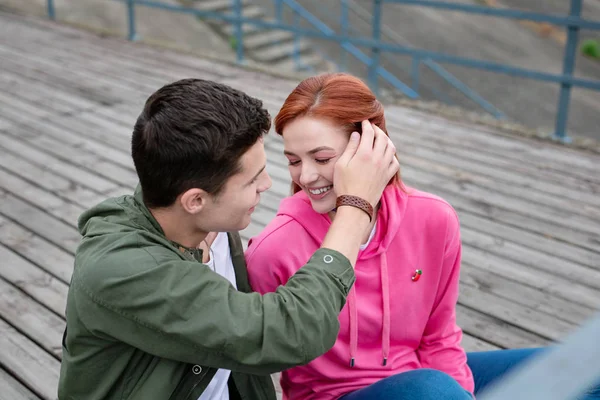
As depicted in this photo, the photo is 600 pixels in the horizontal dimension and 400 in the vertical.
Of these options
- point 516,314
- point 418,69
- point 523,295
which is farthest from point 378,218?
point 418,69

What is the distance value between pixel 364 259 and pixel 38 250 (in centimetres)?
182

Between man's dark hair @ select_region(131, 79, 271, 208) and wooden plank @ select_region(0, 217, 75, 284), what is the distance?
64.5 inches

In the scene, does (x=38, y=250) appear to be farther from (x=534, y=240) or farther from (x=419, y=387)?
(x=534, y=240)

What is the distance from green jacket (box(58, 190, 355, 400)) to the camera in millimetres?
1143

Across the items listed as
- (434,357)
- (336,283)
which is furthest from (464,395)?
(336,283)

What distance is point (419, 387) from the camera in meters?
1.43

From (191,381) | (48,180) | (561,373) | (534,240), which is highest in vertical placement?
(561,373)

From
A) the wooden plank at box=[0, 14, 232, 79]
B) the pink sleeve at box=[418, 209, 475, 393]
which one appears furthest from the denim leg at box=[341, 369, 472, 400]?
the wooden plank at box=[0, 14, 232, 79]

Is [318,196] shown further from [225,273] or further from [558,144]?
[558,144]

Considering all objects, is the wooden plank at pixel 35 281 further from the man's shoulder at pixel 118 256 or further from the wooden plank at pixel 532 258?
the wooden plank at pixel 532 258

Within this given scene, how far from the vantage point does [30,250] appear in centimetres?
294

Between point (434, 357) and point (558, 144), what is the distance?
3.06 m

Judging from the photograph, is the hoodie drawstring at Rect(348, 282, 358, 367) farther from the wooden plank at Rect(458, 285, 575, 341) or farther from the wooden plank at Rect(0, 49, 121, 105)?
the wooden plank at Rect(0, 49, 121, 105)

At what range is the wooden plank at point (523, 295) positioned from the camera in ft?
8.43
